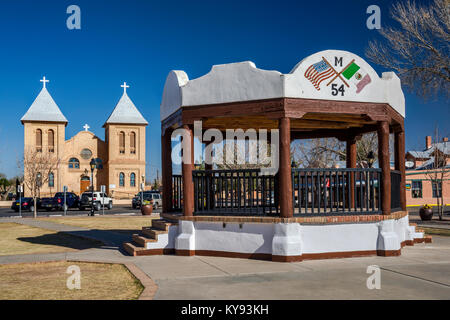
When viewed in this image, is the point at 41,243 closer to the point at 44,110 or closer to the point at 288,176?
the point at 288,176

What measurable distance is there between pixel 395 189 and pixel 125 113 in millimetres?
64904

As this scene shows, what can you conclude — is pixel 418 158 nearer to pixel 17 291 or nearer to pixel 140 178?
pixel 140 178

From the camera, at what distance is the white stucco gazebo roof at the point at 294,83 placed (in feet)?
35.0

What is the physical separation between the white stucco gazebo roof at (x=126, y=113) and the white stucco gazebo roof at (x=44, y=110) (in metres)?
7.25

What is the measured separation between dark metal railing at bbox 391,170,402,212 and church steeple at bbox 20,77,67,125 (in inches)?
2543

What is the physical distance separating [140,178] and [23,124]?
18.6m

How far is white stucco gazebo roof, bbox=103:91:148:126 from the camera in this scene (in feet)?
238

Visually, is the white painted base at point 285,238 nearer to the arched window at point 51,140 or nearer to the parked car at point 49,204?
the parked car at point 49,204

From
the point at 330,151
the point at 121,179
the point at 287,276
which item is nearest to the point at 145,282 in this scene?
the point at 287,276

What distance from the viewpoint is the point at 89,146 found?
72625 millimetres

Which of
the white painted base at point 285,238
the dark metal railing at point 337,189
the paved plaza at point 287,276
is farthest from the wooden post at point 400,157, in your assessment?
the white painted base at point 285,238

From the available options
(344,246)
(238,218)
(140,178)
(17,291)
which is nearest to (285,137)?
(238,218)

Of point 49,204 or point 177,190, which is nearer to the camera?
point 177,190

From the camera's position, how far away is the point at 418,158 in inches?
2349
